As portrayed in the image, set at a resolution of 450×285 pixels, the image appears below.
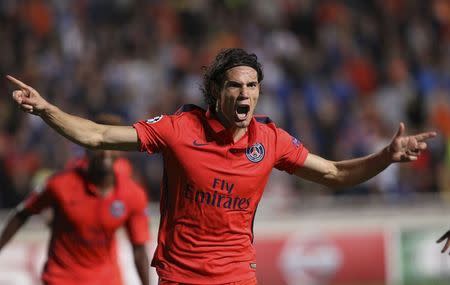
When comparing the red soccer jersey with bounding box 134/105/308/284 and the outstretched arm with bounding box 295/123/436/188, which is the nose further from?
the outstretched arm with bounding box 295/123/436/188

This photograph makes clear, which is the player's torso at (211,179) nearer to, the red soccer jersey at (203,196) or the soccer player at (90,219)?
the red soccer jersey at (203,196)

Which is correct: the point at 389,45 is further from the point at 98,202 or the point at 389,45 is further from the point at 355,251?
the point at 98,202

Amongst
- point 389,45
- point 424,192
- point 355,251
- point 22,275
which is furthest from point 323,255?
point 389,45

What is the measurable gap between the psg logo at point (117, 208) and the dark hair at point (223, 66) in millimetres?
2354

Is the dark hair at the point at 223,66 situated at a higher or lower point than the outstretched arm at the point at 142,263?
higher

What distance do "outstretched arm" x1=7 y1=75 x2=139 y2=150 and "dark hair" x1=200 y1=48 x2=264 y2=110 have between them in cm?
59

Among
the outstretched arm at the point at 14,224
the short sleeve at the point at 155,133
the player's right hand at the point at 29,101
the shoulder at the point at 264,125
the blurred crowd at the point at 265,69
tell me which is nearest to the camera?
the player's right hand at the point at 29,101

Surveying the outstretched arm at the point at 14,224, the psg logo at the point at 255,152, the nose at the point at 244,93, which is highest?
the nose at the point at 244,93

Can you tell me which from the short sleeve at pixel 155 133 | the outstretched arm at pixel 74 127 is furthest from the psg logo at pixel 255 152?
the outstretched arm at pixel 74 127

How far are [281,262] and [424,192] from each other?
2.39 meters

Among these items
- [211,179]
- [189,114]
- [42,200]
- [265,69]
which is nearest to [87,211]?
[42,200]

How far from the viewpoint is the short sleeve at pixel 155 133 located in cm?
630

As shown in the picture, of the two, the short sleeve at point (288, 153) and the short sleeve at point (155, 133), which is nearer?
the short sleeve at point (155, 133)

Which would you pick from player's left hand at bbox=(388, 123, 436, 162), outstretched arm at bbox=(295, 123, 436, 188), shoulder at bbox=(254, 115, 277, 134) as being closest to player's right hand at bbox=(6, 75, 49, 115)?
shoulder at bbox=(254, 115, 277, 134)
